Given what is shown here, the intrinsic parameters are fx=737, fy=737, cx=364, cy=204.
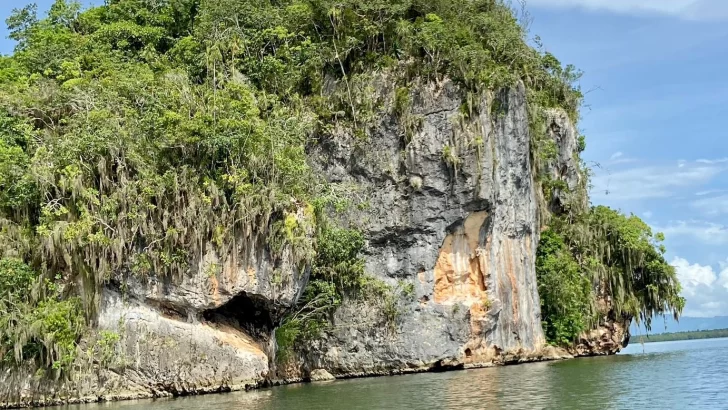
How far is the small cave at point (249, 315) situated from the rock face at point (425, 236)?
376cm

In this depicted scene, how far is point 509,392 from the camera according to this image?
1711 centimetres

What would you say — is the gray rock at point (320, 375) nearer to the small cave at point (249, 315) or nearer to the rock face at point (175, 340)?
the small cave at point (249, 315)

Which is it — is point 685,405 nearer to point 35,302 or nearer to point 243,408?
point 243,408

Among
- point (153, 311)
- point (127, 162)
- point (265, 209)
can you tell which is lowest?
point (153, 311)

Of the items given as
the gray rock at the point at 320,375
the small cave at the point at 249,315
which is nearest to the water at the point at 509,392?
the small cave at the point at 249,315

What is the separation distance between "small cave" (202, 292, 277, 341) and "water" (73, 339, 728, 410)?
1.90 m

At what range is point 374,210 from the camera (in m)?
27.8

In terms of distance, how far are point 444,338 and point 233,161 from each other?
34.3 ft

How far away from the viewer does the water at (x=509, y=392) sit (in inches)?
590

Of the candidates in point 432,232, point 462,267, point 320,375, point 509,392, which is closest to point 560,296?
point 462,267

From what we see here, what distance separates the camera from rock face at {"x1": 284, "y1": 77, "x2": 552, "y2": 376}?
88.0 ft

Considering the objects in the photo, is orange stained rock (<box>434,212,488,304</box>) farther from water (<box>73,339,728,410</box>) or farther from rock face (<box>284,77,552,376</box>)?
water (<box>73,339,728,410</box>)

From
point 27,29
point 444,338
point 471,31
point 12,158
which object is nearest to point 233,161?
point 12,158

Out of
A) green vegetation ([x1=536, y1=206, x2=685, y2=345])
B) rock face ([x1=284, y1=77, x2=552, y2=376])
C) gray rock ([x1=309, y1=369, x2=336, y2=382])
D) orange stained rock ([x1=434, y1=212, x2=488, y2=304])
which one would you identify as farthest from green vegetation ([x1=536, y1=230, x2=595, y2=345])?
gray rock ([x1=309, y1=369, x2=336, y2=382])
